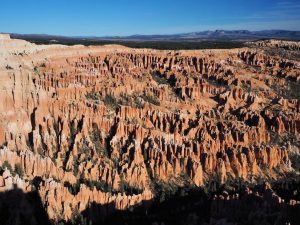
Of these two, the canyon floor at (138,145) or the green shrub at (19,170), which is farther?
the green shrub at (19,170)

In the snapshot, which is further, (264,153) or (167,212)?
(264,153)

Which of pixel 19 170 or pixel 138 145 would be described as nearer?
pixel 19 170

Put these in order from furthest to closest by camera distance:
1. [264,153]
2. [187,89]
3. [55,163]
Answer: [187,89]
[264,153]
[55,163]

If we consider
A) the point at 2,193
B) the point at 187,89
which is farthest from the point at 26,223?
the point at 187,89

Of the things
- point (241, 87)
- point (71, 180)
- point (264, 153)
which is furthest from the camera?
point (241, 87)

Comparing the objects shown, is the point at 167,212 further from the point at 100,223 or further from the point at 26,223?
the point at 26,223

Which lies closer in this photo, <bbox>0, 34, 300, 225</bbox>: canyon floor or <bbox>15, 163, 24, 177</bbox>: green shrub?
<bbox>0, 34, 300, 225</bbox>: canyon floor

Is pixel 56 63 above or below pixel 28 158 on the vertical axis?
above

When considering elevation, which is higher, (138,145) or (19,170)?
(138,145)
